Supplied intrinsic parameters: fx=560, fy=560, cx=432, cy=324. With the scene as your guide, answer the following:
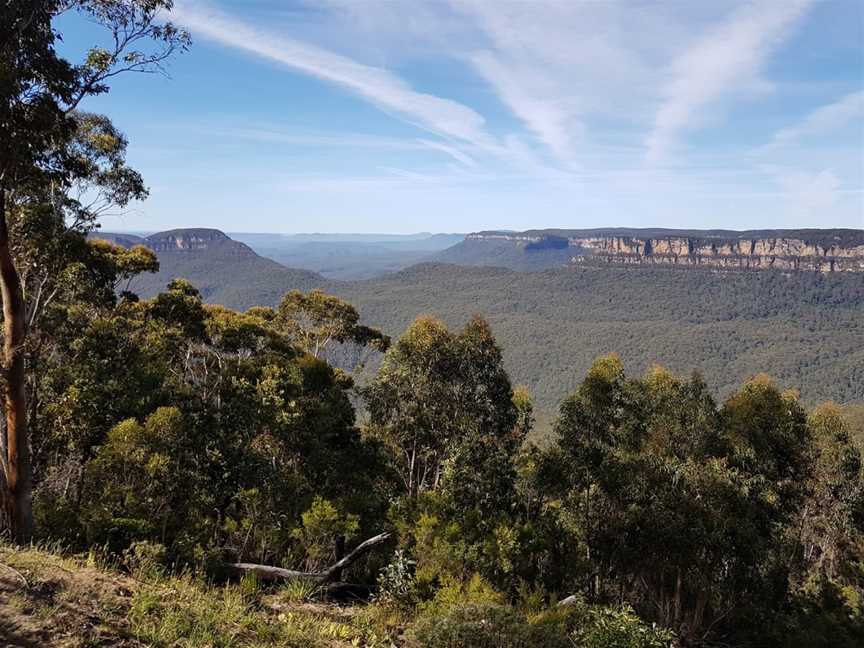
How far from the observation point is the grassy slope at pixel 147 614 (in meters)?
5.18

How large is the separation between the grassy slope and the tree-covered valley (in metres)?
0.04

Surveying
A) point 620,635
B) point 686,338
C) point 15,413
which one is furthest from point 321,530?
point 686,338

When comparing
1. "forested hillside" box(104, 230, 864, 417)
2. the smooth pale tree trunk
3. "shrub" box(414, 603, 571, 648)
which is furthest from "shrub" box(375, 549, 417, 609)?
"forested hillside" box(104, 230, 864, 417)

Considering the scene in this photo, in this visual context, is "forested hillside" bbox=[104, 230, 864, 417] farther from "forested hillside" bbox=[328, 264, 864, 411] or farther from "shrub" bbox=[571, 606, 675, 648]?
"shrub" bbox=[571, 606, 675, 648]

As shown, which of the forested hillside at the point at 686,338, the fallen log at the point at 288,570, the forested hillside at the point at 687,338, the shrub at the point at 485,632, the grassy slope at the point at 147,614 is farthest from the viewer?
the forested hillside at the point at 687,338

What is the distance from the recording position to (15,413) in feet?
28.8

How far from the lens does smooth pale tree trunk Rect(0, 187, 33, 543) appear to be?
8.57 m

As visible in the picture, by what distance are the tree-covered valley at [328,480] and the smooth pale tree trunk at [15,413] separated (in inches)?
1.5

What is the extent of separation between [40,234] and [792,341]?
174 m

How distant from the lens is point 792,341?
15000cm

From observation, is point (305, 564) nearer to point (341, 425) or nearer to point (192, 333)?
point (341, 425)

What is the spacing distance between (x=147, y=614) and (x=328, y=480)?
10193mm

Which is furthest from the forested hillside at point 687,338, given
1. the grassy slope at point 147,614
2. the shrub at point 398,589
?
the grassy slope at point 147,614

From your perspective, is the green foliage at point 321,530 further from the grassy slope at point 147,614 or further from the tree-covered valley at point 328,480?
the grassy slope at point 147,614
